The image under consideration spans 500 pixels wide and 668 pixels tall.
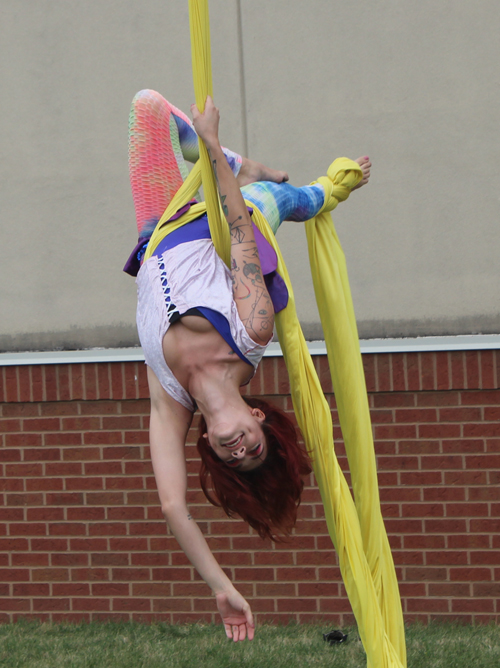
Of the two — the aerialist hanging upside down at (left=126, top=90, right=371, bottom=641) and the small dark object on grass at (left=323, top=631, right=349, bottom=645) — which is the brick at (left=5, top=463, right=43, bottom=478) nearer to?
the small dark object on grass at (left=323, top=631, right=349, bottom=645)

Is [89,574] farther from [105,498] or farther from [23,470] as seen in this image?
[23,470]

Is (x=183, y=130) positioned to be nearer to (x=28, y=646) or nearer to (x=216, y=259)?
(x=216, y=259)

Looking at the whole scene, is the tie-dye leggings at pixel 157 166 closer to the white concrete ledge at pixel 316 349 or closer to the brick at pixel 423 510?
the white concrete ledge at pixel 316 349

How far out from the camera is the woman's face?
2.63 m

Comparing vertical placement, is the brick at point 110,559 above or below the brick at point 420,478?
below

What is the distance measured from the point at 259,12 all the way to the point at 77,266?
1776 millimetres

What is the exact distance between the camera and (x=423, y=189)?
15.1 ft

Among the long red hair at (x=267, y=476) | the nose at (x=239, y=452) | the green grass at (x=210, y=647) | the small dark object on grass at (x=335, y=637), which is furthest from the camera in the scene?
the small dark object on grass at (x=335, y=637)

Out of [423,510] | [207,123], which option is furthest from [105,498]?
[207,123]

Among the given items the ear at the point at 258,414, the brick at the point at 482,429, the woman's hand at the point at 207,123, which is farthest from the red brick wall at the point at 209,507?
the woman's hand at the point at 207,123

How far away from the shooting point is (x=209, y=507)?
4.71m

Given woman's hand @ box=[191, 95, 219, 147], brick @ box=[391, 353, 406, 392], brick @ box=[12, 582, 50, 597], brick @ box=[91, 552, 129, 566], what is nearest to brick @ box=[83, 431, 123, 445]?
brick @ box=[91, 552, 129, 566]

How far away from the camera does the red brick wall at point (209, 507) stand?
4570 mm

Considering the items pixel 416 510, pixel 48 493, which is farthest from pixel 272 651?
pixel 48 493
